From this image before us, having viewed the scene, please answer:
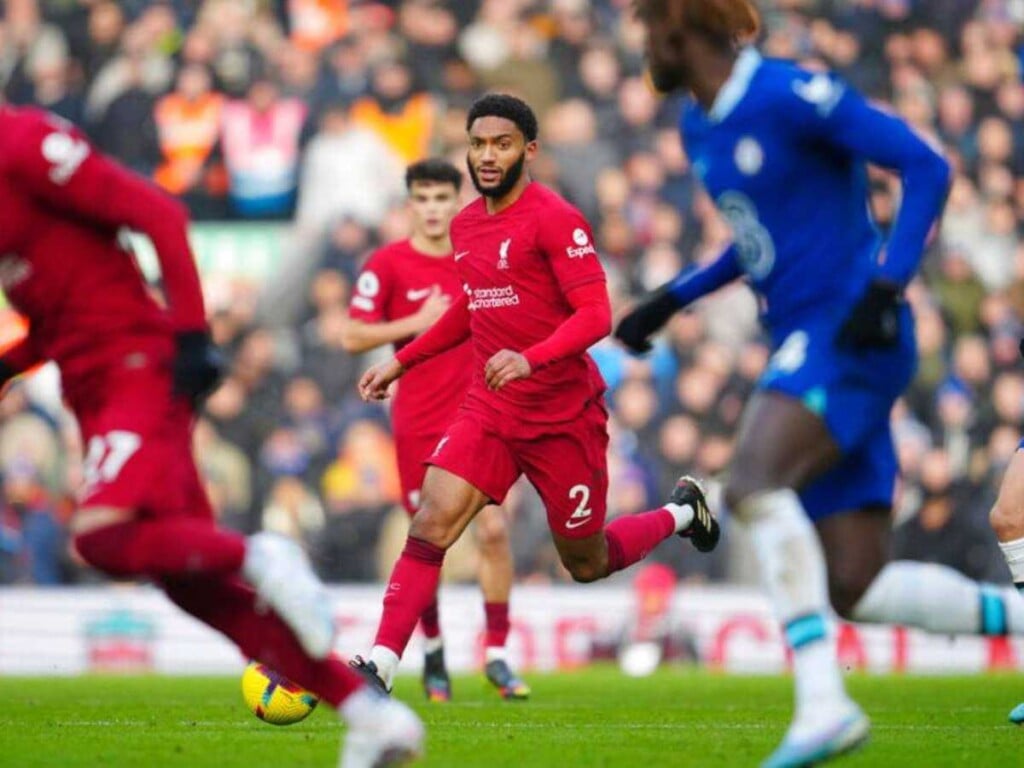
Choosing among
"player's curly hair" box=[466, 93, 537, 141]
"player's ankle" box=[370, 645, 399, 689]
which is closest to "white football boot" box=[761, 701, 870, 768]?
"player's ankle" box=[370, 645, 399, 689]

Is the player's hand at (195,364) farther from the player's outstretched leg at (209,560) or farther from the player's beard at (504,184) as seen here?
the player's beard at (504,184)

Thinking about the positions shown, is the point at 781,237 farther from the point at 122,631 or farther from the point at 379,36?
the point at 379,36

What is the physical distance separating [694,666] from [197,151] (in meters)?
7.27

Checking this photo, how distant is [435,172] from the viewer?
12.1 m

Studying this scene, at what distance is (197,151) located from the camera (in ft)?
68.4

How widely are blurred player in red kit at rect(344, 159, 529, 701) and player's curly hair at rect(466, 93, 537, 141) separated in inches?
85.4

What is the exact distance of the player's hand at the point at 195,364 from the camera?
6508mm

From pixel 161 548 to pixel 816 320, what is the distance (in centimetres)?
223

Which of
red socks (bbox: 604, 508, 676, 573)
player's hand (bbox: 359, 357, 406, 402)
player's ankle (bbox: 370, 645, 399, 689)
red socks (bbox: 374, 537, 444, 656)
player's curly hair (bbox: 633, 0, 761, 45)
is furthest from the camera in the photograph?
red socks (bbox: 604, 508, 676, 573)

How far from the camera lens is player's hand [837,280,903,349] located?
655cm

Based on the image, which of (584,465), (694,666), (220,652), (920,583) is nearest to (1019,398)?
(694,666)

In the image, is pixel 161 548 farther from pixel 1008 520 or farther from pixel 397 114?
pixel 397 114

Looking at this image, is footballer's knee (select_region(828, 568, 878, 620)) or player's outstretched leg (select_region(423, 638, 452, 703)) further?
player's outstretched leg (select_region(423, 638, 452, 703))

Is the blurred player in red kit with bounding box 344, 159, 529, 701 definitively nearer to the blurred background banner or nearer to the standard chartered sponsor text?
the standard chartered sponsor text
